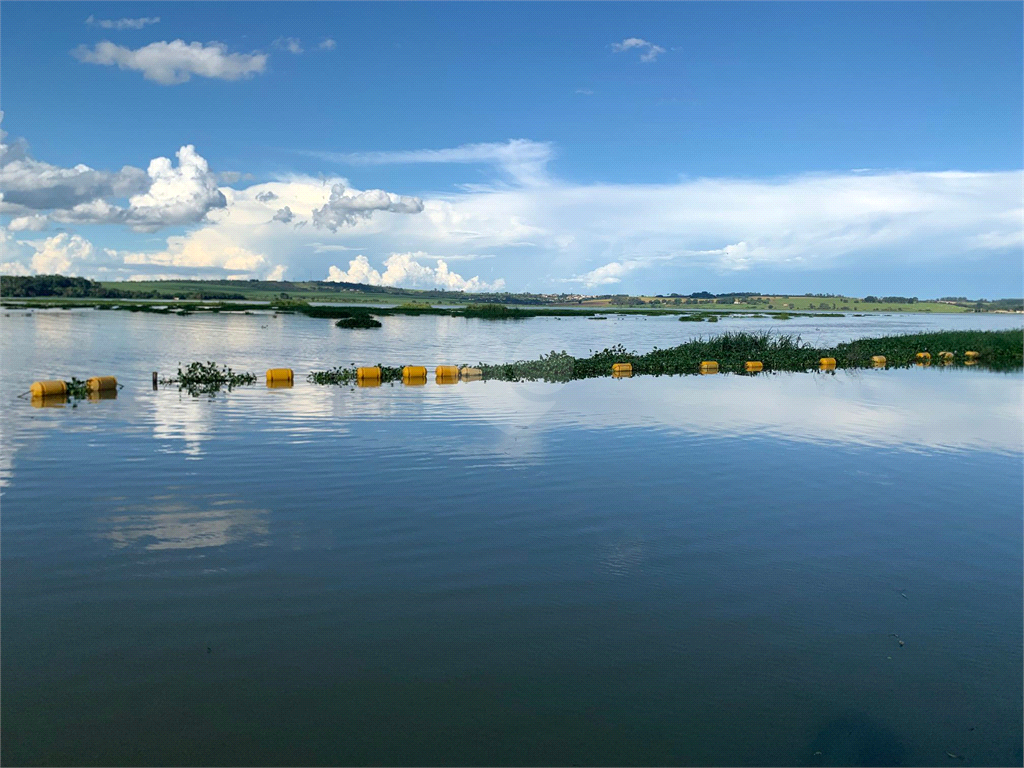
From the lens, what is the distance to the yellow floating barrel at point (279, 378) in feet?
125

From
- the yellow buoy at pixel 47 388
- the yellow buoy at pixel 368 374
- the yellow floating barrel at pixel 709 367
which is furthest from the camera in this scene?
the yellow floating barrel at pixel 709 367

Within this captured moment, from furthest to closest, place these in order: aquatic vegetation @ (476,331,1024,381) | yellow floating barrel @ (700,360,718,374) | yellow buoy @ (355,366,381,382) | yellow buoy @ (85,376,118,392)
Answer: yellow floating barrel @ (700,360,718,374) < aquatic vegetation @ (476,331,1024,381) < yellow buoy @ (355,366,381,382) < yellow buoy @ (85,376,118,392)

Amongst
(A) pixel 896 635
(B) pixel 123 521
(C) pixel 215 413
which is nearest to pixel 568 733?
(A) pixel 896 635

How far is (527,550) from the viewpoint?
13.3 metres

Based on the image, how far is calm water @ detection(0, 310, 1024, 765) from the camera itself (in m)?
7.99

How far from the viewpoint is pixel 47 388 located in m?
32.3

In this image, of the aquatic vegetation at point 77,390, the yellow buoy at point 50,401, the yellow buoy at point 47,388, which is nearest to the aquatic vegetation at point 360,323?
the aquatic vegetation at point 77,390

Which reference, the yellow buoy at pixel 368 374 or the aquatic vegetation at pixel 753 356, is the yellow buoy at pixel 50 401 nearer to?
the yellow buoy at pixel 368 374

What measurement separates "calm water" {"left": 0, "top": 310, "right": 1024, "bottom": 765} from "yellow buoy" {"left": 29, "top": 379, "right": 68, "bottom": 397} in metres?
8.48

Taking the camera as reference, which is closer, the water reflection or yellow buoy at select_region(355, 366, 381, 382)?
the water reflection

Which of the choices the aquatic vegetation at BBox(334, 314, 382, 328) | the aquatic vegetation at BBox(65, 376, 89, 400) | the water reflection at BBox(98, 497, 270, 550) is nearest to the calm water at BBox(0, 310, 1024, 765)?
the water reflection at BBox(98, 497, 270, 550)

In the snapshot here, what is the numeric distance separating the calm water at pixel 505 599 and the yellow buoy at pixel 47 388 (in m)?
8.48

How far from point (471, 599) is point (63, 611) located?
598 centimetres

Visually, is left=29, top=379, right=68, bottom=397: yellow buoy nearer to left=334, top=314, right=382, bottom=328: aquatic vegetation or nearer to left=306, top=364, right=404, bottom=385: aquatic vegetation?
left=306, top=364, right=404, bottom=385: aquatic vegetation
